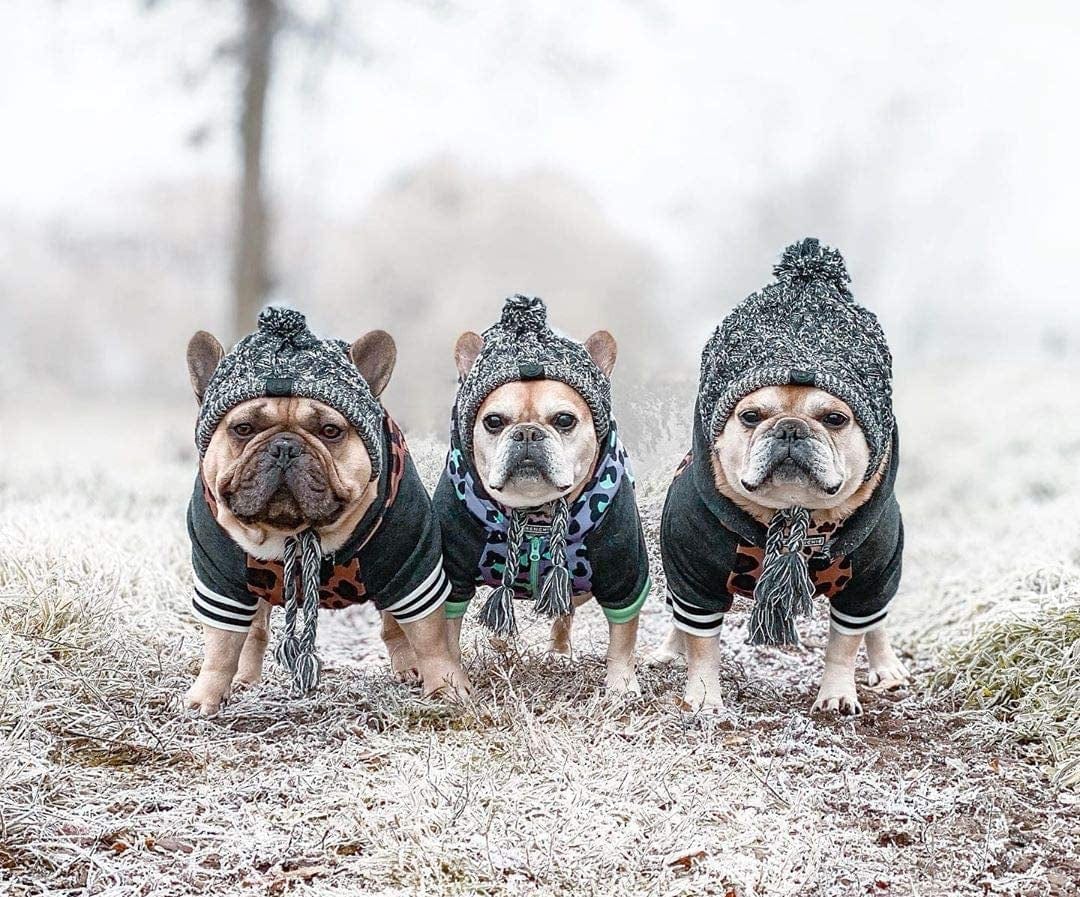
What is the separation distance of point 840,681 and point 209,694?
6.48 feet

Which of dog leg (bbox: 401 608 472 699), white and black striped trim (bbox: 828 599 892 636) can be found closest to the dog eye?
dog leg (bbox: 401 608 472 699)

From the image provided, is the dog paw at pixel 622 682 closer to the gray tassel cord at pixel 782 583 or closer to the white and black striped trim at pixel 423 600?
the gray tassel cord at pixel 782 583

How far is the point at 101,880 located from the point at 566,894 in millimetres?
994

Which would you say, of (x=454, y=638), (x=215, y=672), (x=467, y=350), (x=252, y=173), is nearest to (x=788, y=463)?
(x=467, y=350)

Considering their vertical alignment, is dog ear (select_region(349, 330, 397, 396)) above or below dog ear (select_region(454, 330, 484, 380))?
below

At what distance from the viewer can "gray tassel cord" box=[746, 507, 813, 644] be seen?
3.34 metres

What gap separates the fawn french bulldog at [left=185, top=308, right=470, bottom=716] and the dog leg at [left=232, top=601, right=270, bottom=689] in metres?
0.24

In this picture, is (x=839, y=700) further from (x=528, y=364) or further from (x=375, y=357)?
(x=375, y=357)

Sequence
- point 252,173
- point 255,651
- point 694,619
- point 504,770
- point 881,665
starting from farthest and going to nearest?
point 252,173, point 881,665, point 255,651, point 694,619, point 504,770

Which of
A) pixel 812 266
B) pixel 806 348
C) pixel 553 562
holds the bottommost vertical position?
pixel 553 562

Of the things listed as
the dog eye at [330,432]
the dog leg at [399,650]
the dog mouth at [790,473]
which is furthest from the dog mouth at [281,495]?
the dog mouth at [790,473]

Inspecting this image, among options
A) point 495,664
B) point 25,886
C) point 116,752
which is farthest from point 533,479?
point 25,886

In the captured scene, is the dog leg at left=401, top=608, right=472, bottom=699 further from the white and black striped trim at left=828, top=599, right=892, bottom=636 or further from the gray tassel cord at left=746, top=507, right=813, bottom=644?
the white and black striped trim at left=828, top=599, right=892, bottom=636

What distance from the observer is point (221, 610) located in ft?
11.5
